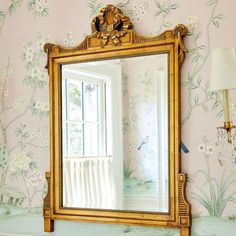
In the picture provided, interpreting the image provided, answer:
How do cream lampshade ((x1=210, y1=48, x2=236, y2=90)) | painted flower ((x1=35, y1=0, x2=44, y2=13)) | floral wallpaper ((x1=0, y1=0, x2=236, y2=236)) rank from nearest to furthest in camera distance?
cream lampshade ((x1=210, y1=48, x2=236, y2=90))
floral wallpaper ((x1=0, y1=0, x2=236, y2=236))
painted flower ((x1=35, y1=0, x2=44, y2=13))

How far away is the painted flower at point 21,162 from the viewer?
92.4 inches

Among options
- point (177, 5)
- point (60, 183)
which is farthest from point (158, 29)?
point (60, 183)

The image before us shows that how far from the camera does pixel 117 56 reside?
2.10 m

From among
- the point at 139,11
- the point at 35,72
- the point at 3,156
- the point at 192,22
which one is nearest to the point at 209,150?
the point at 192,22

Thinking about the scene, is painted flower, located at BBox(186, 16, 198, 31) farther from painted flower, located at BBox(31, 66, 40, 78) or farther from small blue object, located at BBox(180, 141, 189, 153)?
painted flower, located at BBox(31, 66, 40, 78)

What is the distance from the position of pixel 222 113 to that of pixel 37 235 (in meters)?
1.09

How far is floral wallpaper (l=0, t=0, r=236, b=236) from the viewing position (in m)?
1.90

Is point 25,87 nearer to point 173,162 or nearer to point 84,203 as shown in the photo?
point 84,203

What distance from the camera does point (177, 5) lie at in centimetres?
200

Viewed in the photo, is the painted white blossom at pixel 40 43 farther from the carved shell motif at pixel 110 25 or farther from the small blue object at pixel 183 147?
the small blue object at pixel 183 147

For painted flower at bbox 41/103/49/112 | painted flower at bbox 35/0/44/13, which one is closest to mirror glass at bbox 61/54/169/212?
painted flower at bbox 41/103/49/112

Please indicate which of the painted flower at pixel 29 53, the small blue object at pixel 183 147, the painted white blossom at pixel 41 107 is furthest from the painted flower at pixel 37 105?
the small blue object at pixel 183 147

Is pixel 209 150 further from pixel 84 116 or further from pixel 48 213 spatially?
pixel 48 213

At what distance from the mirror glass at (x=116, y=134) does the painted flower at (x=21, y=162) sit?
24 centimetres
